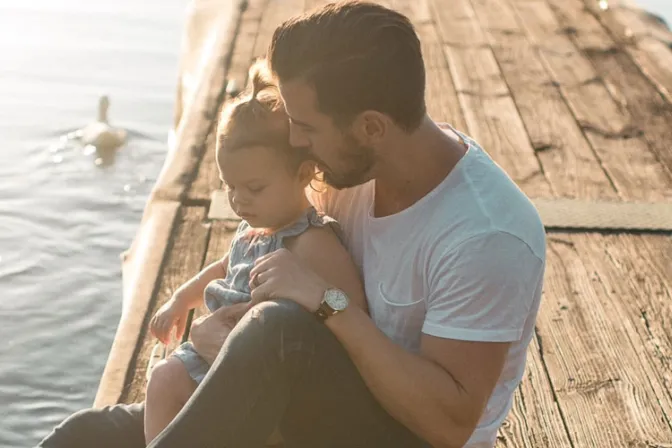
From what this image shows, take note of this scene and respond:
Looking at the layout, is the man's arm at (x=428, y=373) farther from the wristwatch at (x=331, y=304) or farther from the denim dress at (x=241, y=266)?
the denim dress at (x=241, y=266)

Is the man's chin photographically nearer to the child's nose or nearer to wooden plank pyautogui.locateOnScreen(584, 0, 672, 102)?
the child's nose

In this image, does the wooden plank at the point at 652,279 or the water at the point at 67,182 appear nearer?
the wooden plank at the point at 652,279

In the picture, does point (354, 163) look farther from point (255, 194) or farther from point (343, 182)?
point (255, 194)

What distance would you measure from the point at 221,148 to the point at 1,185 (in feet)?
22.5

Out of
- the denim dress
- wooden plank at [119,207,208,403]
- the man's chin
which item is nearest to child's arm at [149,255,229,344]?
the denim dress

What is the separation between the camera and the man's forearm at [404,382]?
238 cm

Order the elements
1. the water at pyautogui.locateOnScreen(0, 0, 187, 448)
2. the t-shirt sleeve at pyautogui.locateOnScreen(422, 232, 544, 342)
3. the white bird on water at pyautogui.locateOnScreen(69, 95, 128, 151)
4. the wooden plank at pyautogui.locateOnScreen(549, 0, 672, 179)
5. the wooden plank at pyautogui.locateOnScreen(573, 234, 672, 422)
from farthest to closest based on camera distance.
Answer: the white bird on water at pyautogui.locateOnScreen(69, 95, 128, 151) → the water at pyautogui.locateOnScreen(0, 0, 187, 448) → the wooden plank at pyautogui.locateOnScreen(549, 0, 672, 179) → the wooden plank at pyautogui.locateOnScreen(573, 234, 672, 422) → the t-shirt sleeve at pyautogui.locateOnScreen(422, 232, 544, 342)

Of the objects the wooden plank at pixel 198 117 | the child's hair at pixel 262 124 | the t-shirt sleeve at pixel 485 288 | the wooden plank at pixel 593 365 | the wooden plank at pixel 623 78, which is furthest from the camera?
the wooden plank at pixel 623 78

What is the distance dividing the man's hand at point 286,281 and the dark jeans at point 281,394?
0.09 feet

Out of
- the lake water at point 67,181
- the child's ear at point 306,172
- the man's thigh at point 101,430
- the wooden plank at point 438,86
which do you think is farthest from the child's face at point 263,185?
the lake water at point 67,181

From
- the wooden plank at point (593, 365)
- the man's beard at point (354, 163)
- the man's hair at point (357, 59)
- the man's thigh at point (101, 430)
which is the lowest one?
the wooden plank at point (593, 365)

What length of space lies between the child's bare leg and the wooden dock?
1.54 ft

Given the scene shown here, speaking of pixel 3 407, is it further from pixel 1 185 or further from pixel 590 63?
pixel 590 63

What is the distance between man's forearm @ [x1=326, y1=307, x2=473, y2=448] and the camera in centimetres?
238
